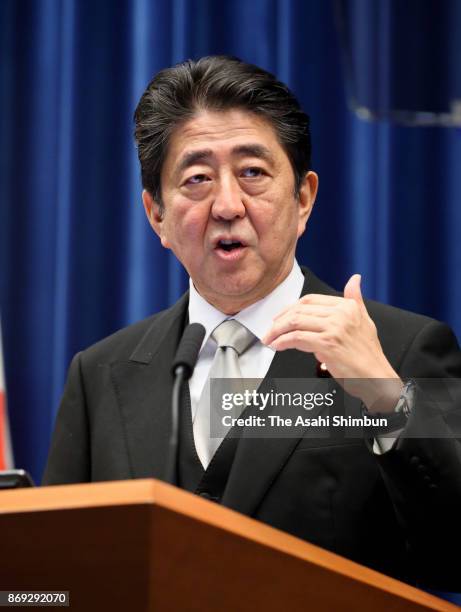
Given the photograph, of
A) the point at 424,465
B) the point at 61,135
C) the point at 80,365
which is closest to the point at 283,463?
the point at 424,465

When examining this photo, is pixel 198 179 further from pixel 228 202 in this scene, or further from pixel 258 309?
pixel 258 309

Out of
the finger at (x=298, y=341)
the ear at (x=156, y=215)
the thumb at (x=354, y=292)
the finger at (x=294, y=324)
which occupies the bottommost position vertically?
the finger at (x=298, y=341)

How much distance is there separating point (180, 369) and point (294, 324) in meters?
0.15

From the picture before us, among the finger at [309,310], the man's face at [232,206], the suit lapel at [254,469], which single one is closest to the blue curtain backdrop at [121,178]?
the man's face at [232,206]

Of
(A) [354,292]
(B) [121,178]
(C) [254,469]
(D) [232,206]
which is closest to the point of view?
(A) [354,292]

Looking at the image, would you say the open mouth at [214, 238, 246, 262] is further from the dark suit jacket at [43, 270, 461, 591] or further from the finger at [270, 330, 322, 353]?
the finger at [270, 330, 322, 353]

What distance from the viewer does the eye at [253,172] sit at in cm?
147

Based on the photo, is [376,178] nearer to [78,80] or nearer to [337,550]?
[78,80]

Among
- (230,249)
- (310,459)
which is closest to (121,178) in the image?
(230,249)

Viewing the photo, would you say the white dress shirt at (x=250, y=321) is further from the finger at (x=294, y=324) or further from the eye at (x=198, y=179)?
the finger at (x=294, y=324)

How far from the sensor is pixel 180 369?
104 cm

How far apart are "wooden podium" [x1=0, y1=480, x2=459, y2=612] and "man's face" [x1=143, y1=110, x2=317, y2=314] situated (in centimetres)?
72

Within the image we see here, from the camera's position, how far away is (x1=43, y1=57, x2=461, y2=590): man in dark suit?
1.11 metres

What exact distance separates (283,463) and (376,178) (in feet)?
3.61
